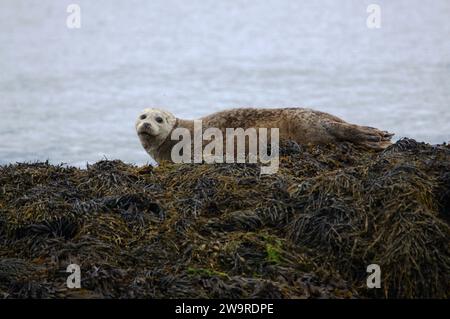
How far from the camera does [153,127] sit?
8.42 metres

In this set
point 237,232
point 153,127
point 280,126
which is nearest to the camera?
point 237,232

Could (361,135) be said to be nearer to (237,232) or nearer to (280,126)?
(280,126)

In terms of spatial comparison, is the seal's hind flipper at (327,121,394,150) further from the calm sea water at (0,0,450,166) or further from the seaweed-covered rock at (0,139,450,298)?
the calm sea water at (0,0,450,166)

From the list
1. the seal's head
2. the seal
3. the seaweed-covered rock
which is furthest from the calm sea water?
the seaweed-covered rock

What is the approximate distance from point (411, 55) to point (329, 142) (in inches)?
607

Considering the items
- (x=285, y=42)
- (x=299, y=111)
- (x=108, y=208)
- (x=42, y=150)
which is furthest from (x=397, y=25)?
(x=108, y=208)

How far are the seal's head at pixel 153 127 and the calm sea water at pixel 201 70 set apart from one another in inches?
85.3

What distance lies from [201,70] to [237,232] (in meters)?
16.6

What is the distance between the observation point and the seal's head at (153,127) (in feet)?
27.6

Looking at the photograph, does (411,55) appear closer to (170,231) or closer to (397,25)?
(397,25)

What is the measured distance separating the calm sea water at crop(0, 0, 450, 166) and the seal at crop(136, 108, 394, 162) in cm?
227

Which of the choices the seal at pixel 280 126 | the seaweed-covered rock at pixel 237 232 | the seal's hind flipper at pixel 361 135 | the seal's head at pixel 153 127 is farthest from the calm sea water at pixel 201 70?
the seaweed-covered rock at pixel 237 232

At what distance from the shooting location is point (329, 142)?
303 inches

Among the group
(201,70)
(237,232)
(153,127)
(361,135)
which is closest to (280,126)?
(361,135)
